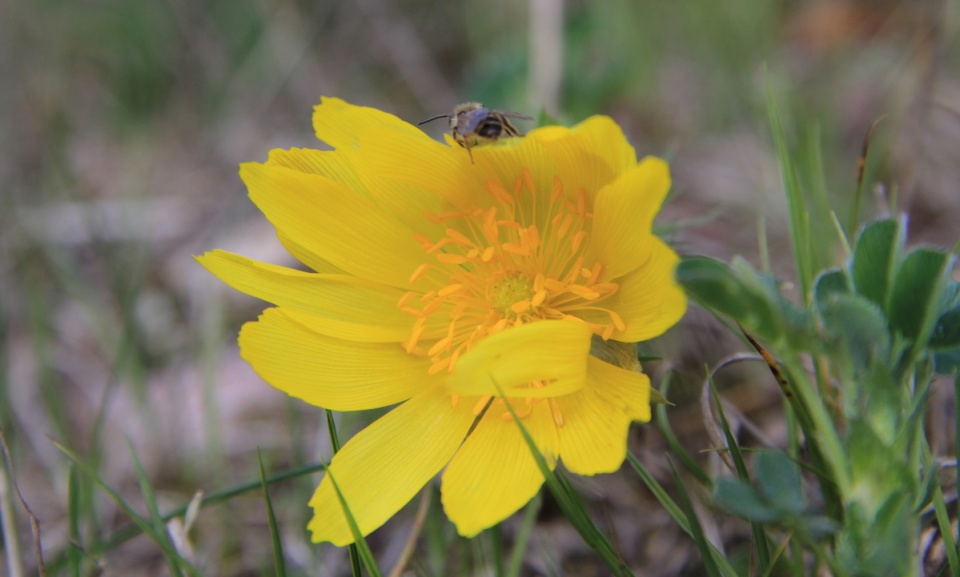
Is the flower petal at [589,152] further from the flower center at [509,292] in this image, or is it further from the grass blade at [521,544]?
the grass blade at [521,544]

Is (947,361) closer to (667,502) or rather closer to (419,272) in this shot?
(667,502)

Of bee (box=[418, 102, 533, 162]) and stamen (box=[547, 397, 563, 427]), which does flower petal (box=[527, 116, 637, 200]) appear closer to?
bee (box=[418, 102, 533, 162])

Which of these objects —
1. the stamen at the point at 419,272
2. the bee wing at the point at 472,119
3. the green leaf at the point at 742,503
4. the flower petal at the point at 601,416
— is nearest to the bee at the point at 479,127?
the bee wing at the point at 472,119

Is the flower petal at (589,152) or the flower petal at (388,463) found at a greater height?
the flower petal at (589,152)

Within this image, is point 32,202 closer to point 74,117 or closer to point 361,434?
point 74,117

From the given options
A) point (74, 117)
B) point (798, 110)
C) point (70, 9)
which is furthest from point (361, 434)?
point (70, 9)

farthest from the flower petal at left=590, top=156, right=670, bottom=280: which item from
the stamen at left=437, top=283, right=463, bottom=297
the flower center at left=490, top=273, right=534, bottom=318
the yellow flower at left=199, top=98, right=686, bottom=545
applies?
the stamen at left=437, top=283, right=463, bottom=297
